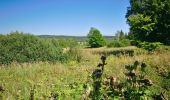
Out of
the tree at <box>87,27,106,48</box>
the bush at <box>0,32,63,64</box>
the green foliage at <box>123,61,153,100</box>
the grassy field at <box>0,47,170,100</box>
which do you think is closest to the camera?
the green foliage at <box>123,61,153,100</box>

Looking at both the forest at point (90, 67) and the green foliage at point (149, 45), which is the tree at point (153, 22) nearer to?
the forest at point (90, 67)

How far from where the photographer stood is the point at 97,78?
3072mm

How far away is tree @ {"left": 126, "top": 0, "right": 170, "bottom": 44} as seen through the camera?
93.9 feet

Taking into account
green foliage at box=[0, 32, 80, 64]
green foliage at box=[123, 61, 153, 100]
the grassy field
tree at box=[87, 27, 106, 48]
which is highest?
green foliage at box=[123, 61, 153, 100]

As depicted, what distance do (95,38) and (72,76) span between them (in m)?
67.9

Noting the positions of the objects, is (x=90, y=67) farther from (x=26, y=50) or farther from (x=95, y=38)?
(x=95, y=38)

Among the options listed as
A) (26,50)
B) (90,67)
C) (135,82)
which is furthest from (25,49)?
(135,82)

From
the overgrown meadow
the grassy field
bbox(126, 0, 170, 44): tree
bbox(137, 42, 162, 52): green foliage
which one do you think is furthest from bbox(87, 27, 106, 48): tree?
the grassy field

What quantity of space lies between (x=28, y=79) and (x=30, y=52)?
5933 millimetres

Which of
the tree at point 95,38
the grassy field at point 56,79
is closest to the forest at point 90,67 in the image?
the grassy field at point 56,79

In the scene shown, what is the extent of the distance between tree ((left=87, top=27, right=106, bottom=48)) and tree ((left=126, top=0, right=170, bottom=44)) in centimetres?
4686

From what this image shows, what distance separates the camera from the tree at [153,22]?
1127 inches

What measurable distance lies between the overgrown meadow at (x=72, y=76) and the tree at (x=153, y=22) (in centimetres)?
1299

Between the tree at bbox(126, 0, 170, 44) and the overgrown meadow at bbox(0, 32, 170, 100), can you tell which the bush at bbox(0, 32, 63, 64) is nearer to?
the overgrown meadow at bbox(0, 32, 170, 100)
